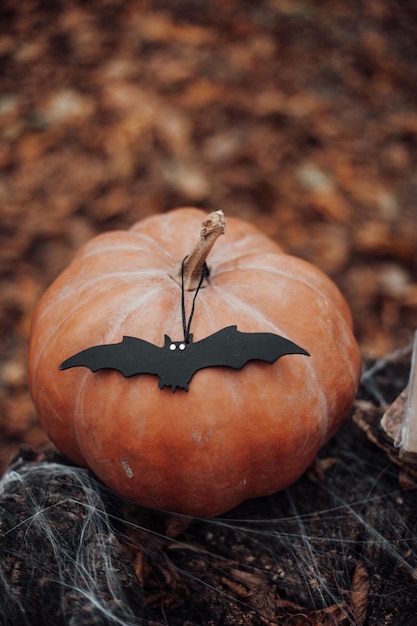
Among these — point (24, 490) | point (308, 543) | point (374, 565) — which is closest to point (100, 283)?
point (24, 490)

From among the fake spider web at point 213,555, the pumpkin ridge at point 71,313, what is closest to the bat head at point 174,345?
the pumpkin ridge at point 71,313

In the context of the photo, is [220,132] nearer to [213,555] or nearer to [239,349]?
[239,349]

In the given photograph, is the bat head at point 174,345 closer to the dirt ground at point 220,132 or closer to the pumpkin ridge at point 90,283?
the pumpkin ridge at point 90,283

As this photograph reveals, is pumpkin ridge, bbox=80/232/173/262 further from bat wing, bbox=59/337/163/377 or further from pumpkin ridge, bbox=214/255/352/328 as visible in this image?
bat wing, bbox=59/337/163/377

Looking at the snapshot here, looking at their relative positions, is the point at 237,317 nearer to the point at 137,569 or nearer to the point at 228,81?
the point at 137,569

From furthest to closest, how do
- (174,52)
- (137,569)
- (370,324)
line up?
1. (174,52)
2. (370,324)
3. (137,569)
